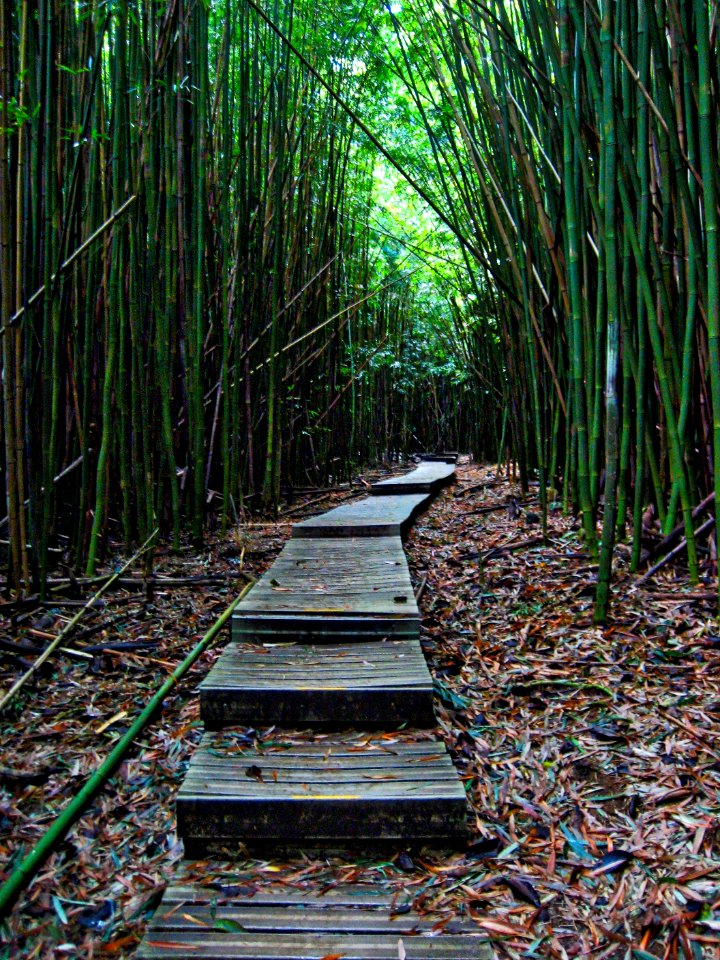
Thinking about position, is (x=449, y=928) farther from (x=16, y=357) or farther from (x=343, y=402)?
(x=343, y=402)

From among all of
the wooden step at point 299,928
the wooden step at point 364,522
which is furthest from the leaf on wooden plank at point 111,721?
the wooden step at point 364,522

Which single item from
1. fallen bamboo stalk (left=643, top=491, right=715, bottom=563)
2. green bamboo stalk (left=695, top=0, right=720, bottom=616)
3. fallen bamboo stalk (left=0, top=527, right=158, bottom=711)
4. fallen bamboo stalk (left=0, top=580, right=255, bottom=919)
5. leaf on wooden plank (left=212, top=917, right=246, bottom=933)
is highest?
green bamboo stalk (left=695, top=0, right=720, bottom=616)

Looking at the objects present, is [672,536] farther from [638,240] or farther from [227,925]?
[227,925]

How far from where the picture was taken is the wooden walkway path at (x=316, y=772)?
0.72m

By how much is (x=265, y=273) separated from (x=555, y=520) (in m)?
1.45

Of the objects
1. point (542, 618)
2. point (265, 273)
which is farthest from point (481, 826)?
point (265, 273)

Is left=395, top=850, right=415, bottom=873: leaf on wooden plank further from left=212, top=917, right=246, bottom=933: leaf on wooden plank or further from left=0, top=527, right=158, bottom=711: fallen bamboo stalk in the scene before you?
left=0, top=527, right=158, bottom=711: fallen bamboo stalk

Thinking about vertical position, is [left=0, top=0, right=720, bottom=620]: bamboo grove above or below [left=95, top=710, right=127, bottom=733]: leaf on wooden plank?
above

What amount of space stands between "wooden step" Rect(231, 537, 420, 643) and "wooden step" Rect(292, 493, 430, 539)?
1.10 ft

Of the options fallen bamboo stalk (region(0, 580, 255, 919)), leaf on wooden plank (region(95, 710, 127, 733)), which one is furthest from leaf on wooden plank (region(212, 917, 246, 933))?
leaf on wooden plank (region(95, 710, 127, 733))

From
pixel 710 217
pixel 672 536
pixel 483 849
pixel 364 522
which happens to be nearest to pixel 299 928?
pixel 483 849

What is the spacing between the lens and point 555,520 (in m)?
2.06

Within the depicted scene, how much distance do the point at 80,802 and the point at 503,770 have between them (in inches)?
23.3

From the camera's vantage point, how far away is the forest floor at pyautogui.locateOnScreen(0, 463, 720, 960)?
29.7 inches
